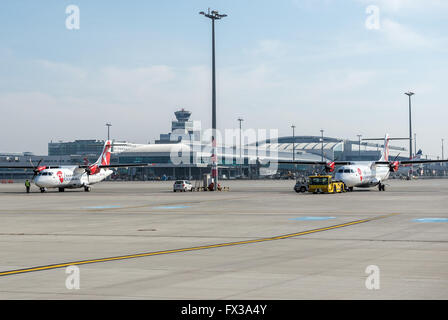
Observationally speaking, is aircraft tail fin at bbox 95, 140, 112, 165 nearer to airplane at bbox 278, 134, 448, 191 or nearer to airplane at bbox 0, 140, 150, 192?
airplane at bbox 0, 140, 150, 192

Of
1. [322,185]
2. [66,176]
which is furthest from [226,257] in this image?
[66,176]

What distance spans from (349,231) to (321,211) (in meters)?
12.0

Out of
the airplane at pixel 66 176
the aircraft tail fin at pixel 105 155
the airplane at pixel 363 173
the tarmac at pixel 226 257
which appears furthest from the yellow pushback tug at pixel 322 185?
the aircraft tail fin at pixel 105 155

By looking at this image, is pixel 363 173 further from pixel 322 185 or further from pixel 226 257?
pixel 226 257

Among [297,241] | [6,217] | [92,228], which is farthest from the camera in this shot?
[6,217]

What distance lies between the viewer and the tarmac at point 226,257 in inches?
450

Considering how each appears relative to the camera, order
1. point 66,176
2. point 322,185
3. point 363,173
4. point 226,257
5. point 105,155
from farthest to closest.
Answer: point 105,155
point 66,176
point 363,173
point 322,185
point 226,257

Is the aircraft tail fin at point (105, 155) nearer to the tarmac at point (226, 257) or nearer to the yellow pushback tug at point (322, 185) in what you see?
the yellow pushback tug at point (322, 185)

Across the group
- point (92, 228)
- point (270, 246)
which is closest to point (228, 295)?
point (270, 246)

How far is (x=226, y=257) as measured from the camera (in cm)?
1639

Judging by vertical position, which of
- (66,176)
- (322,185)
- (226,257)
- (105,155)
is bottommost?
(226,257)
